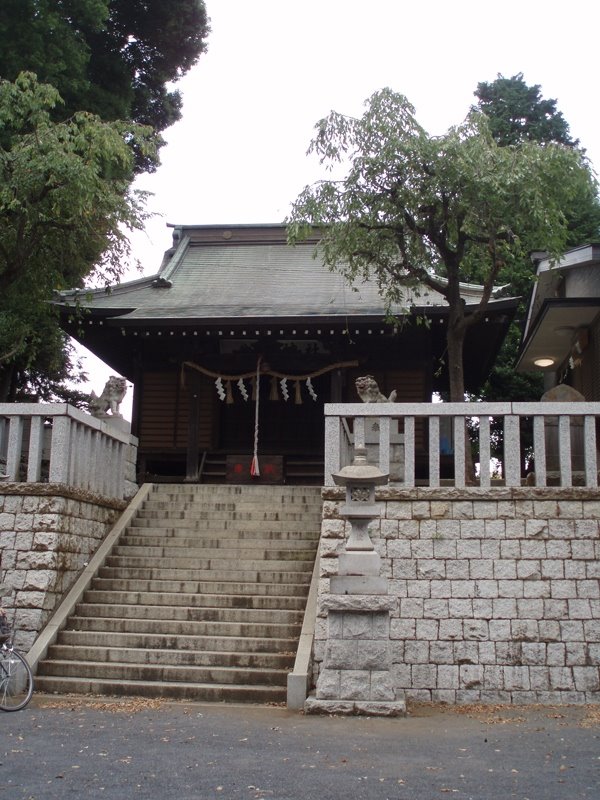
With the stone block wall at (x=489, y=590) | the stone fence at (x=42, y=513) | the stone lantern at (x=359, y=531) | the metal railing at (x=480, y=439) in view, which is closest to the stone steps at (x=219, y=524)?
the stone fence at (x=42, y=513)

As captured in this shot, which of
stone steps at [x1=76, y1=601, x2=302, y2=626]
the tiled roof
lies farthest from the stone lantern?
the tiled roof

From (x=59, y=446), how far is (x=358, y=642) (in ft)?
15.2

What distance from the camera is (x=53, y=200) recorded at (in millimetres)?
11320

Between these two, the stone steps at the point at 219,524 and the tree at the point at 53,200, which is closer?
the tree at the point at 53,200

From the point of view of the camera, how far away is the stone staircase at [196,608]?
8992mm

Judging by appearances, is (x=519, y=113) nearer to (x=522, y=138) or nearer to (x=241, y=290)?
(x=522, y=138)

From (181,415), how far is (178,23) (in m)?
11.5

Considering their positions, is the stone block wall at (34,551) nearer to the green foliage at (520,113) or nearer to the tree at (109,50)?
the tree at (109,50)

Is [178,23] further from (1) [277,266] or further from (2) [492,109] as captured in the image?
(2) [492,109]

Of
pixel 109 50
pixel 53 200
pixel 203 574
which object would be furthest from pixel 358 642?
pixel 109 50

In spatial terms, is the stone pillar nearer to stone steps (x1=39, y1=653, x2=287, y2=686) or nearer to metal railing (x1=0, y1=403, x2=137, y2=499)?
stone steps (x1=39, y1=653, x2=287, y2=686)

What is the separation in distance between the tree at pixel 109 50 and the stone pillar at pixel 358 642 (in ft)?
43.9

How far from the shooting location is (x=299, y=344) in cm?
1664

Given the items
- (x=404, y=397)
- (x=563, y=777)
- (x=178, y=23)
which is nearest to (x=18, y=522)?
(x=563, y=777)
